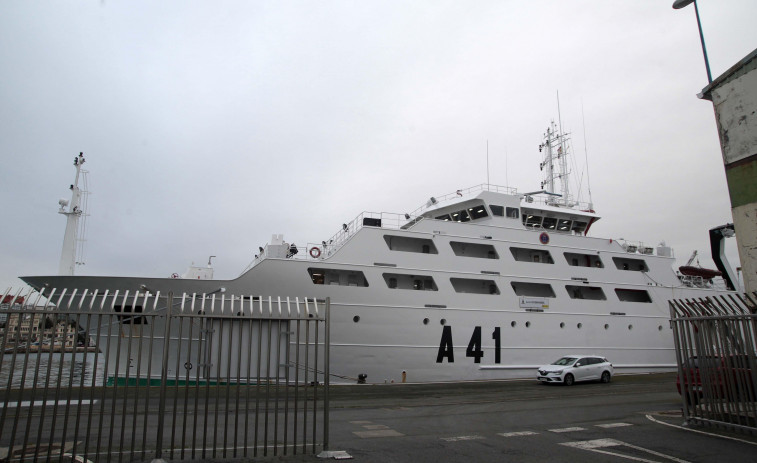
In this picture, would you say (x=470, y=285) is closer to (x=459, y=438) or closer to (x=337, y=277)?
(x=337, y=277)

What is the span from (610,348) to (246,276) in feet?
50.2

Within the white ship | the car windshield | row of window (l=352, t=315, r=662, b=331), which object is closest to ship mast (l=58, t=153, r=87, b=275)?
the white ship

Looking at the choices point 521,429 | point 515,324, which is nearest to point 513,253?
point 515,324

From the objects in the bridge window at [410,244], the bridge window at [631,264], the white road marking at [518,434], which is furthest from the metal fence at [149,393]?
the bridge window at [631,264]

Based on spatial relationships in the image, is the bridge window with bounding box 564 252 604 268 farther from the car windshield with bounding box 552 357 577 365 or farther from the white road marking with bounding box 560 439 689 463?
the white road marking with bounding box 560 439 689 463

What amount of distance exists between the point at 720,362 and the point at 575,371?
32.3 feet

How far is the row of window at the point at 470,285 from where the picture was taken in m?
16.6

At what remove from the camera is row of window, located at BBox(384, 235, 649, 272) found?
18.3m

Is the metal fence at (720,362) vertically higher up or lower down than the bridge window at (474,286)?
lower down

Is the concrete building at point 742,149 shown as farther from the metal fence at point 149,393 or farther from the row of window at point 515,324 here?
the row of window at point 515,324

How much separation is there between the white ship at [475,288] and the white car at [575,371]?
1.43m

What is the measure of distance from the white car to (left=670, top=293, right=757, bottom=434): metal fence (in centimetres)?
820

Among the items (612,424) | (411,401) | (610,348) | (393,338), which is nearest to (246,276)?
(393,338)

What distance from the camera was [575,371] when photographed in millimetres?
16969
